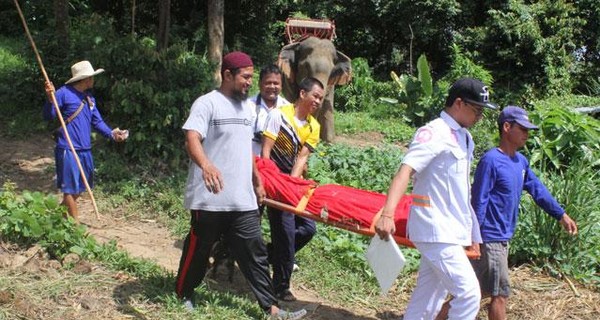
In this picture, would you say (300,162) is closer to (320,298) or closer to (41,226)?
(320,298)

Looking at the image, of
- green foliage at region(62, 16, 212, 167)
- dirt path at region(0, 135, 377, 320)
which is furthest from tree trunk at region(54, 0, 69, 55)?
green foliage at region(62, 16, 212, 167)

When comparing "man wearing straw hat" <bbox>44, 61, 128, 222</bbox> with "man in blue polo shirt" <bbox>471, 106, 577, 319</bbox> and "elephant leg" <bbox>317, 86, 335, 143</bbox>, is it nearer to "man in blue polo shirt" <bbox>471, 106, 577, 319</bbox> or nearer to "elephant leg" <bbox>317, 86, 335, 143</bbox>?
"man in blue polo shirt" <bbox>471, 106, 577, 319</bbox>

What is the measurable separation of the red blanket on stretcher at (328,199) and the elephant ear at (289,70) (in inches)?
199

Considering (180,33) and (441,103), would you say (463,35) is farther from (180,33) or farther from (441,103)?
(180,33)

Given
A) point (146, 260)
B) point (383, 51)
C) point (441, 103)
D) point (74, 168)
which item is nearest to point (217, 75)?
point (74, 168)

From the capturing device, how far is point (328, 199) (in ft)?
16.4

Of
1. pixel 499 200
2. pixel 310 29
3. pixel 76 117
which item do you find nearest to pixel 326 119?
pixel 310 29

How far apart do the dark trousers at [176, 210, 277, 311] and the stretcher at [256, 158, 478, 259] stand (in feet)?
1.06

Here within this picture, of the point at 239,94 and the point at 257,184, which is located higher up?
the point at 239,94

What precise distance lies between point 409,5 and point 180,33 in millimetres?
6970

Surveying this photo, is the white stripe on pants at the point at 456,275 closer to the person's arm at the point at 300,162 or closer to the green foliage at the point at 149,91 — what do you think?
the person's arm at the point at 300,162

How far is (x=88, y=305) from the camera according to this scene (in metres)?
4.80

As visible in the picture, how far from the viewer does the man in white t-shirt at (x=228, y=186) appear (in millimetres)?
4559

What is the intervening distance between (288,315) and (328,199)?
0.85m
